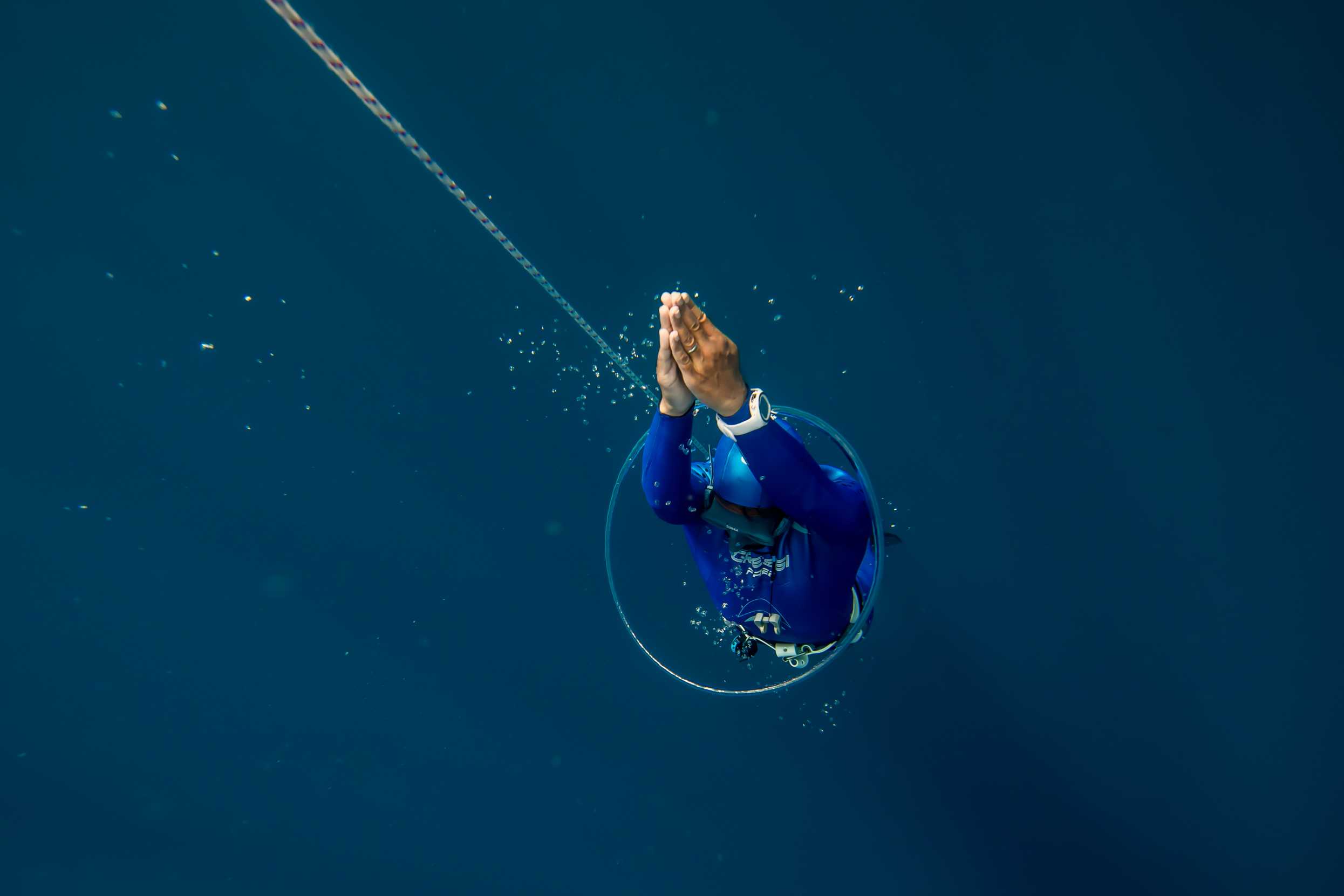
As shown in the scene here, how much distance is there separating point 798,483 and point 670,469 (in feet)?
1.16

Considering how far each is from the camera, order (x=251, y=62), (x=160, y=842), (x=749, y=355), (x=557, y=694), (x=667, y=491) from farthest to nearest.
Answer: (x=160, y=842) < (x=557, y=694) < (x=749, y=355) < (x=251, y=62) < (x=667, y=491)

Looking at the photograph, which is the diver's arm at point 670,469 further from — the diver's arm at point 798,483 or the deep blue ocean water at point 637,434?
the deep blue ocean water at point 637,434

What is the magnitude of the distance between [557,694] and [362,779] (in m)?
1.24

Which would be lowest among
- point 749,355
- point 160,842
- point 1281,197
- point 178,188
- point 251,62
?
point 160,842

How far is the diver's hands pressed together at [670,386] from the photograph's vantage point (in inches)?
56.5

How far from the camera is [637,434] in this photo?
292cm

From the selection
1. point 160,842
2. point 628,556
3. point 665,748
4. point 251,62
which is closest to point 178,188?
point 251,62

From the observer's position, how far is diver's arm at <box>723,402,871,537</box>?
141cm

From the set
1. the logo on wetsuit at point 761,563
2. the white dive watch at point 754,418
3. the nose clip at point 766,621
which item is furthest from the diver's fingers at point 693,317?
the nose clip at point 766,621

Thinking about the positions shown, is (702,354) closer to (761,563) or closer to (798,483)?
(798,483)

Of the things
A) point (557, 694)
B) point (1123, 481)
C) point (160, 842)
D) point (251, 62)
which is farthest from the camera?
point (160, 842)

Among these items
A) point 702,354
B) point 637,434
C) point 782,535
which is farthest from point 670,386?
point 637,434

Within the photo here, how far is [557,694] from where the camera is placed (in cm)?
356

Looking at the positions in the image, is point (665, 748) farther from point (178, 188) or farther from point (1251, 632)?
point (178, 188)
